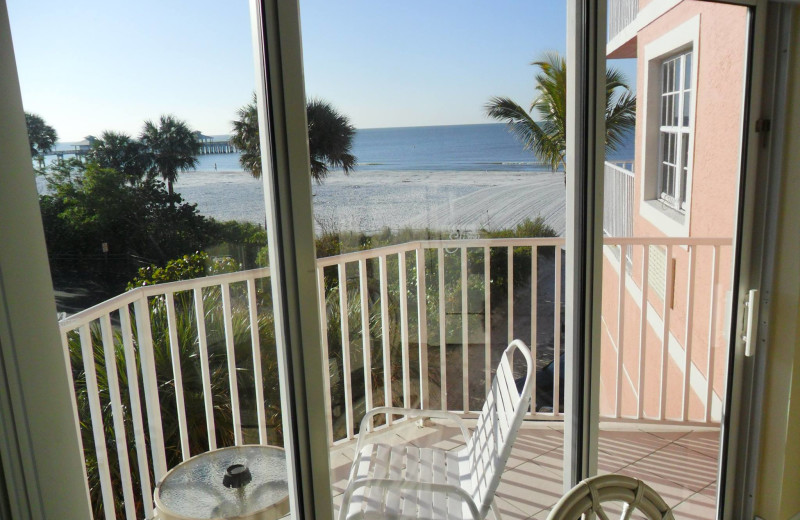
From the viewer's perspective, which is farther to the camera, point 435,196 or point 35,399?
point 435,196

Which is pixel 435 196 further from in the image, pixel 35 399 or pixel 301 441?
pixel 35 399

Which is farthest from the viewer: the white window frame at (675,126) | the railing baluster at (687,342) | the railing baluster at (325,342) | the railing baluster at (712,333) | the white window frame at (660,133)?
the railing baluster at (687,342)

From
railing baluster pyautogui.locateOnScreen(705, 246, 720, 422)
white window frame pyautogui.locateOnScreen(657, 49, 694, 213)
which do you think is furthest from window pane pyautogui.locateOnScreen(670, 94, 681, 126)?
railing baluster pyautogui.locateOnScreen(705, 246, 720, 422)

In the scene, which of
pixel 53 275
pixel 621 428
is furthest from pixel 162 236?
pixel 621 428

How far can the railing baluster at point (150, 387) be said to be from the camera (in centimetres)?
143

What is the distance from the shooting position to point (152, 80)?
137 centimetres

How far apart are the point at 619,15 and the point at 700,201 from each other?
4.59ft

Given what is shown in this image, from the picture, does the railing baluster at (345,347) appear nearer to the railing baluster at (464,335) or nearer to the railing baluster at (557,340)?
the railing baluster at (464,335)

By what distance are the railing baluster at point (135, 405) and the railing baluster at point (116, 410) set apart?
0.09ft

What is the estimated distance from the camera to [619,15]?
2.05 metres

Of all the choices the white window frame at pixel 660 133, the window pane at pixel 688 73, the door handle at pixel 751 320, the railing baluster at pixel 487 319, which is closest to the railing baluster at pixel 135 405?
the railing baluster at pixel 487 319

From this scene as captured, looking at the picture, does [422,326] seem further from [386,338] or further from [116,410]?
[116,410]

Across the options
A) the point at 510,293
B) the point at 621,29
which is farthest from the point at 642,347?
the point at 621,29

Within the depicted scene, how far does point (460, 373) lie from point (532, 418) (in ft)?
1.75
